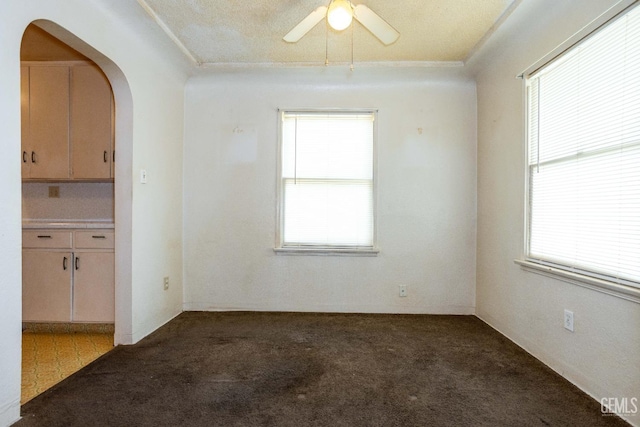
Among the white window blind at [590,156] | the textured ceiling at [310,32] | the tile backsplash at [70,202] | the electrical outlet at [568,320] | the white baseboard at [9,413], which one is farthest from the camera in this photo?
the tile backsplash at [70,202]

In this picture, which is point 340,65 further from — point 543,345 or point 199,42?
point 543,345

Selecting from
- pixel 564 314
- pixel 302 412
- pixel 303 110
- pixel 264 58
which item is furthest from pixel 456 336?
pixel 264 58

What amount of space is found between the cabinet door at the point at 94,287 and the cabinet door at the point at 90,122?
0.78 m

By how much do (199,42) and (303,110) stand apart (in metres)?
1.18

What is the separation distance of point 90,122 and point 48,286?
1539mm

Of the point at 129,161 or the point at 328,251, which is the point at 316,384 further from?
the point at 129,161

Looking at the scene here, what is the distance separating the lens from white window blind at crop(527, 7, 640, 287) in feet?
5.78

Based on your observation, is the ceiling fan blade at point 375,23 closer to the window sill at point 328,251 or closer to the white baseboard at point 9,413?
the window sill at point 328,251

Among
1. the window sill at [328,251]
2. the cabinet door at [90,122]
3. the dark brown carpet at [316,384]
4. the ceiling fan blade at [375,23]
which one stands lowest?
the dark brown carpet at [316,384]

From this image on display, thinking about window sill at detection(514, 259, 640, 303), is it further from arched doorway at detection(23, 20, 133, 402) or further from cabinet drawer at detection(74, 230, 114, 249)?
cabinet drawer at detection(74, 230, 114, 249)

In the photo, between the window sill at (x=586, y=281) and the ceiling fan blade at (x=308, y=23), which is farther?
the ceiling fan blade at (x=308, y=23)

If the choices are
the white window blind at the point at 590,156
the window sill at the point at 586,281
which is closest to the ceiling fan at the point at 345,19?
the white window blind at the point at 590,156

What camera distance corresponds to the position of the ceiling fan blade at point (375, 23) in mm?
1928

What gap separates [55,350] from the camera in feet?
8.76
